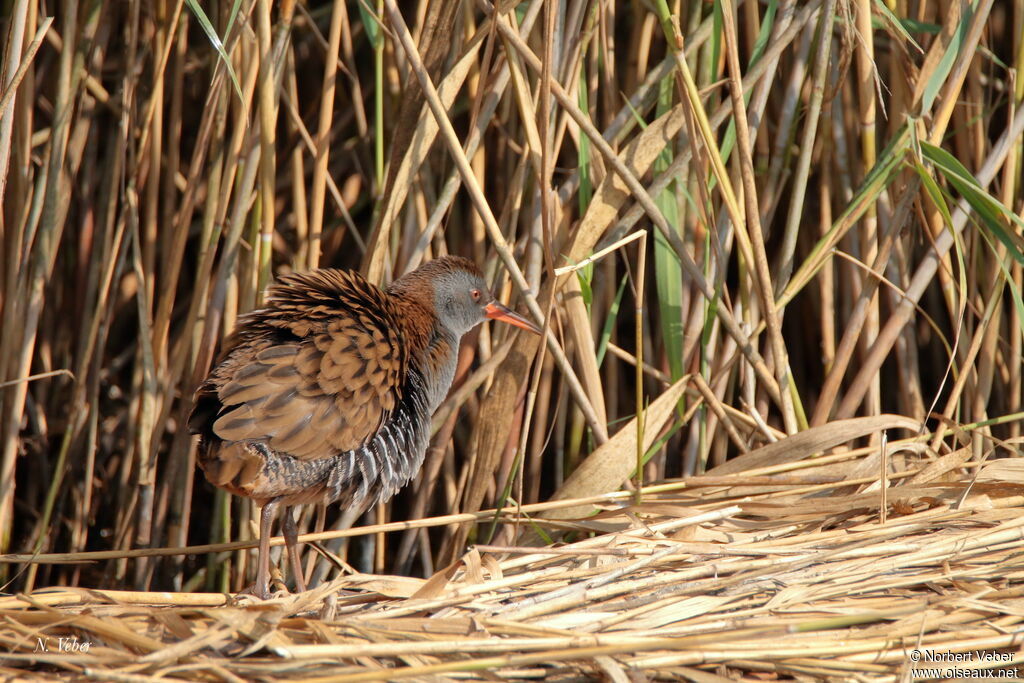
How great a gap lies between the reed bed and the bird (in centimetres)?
15

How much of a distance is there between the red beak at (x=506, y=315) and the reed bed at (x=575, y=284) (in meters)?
0.07

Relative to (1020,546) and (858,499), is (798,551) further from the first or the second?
(1020,546)

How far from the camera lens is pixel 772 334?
290cm

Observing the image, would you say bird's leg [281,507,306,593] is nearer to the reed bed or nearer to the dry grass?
the reed bed

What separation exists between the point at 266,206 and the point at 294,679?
1555 millimetres

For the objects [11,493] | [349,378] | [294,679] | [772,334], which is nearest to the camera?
[294,679]

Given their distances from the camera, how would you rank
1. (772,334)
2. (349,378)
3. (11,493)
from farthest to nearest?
(11,493), (772,334), (349,378)

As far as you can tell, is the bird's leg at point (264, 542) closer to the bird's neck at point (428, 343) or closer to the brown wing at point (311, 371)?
the brown wing at point (311, 371)

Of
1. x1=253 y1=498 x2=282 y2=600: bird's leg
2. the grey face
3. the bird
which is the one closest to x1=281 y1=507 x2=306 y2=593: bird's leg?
the bird

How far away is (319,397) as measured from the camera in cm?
262

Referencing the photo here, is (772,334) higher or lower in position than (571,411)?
higher

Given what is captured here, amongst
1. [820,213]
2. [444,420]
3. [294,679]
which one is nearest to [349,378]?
[444,420]

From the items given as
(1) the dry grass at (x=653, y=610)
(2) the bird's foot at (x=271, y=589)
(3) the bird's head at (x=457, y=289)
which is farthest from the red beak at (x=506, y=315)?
(2) the bird's foot at (x=271, y=589)

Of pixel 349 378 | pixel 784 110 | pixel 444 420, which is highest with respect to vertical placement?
pixel 784 110
